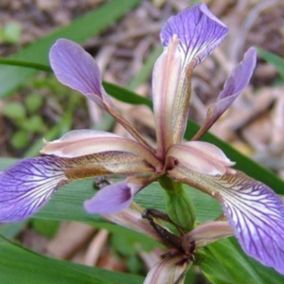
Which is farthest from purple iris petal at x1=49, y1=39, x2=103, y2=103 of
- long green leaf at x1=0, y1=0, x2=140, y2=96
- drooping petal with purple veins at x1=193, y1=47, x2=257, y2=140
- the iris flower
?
long green leaf at x1=0, y1=0, x2=140, y2=96

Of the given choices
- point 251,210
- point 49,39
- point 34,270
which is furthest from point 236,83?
point 49,39

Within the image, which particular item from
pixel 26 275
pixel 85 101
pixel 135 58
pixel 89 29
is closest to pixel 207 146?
pixel 26 275

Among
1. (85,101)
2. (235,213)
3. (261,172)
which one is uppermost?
(235,213)

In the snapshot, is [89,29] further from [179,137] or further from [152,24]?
[152,24]

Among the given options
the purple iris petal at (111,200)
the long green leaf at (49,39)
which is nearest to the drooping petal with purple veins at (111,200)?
the purple iris petal at (111,200)

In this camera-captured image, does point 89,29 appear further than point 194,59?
Yes

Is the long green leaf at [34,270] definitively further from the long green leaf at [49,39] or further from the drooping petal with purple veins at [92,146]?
the long green leaf at [49,39]
